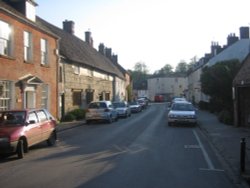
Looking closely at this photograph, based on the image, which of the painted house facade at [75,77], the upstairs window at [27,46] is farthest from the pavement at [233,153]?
the painted house facade at [75,77]

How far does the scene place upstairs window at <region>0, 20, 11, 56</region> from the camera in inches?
880

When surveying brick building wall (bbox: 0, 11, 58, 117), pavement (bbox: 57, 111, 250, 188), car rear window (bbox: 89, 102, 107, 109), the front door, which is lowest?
pavement (bbox: 57, 111, 250, 188)

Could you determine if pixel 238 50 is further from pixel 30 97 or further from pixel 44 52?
pixel 30 97

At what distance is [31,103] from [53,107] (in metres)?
3.94

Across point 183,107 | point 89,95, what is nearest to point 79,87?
point 89,95

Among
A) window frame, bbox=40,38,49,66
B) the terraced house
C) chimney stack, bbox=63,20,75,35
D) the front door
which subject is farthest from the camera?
chimney stack, bbox=63,20,75,35

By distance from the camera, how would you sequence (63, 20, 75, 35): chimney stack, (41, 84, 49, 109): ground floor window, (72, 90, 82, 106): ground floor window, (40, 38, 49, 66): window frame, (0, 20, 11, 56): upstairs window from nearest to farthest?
(0, 20, 11, 56): upstairs window → (40, 38, 49, 66): window frame → (41, 84, 49, 109): ground floor window → (72, 90, 82, 106): ground floor window → (63, 20, 75, 35): chimney stack

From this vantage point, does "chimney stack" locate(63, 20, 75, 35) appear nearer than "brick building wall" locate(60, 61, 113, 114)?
No

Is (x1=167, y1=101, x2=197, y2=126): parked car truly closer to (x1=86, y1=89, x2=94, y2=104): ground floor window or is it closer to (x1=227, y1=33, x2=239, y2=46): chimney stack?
(x1=86, y1=89, x2=94, y2=104): ground floor window

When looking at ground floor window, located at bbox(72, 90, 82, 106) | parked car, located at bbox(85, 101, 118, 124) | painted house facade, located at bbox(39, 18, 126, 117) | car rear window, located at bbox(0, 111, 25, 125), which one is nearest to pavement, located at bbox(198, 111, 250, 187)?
car rear window, located at bbox(0, 111, 25, 125)

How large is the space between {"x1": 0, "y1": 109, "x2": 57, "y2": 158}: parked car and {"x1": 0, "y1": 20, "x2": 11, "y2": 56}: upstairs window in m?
7.29

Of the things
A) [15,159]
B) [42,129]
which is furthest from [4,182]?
[42,129]

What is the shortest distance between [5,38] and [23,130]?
1026 cm

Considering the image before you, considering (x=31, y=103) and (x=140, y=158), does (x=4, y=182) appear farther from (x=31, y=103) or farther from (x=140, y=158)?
(x=31, y=103)
